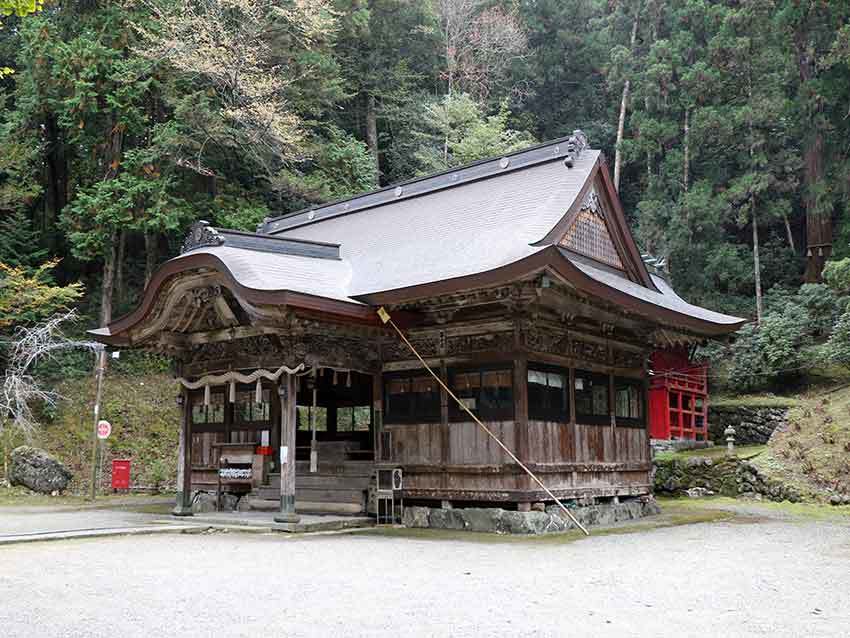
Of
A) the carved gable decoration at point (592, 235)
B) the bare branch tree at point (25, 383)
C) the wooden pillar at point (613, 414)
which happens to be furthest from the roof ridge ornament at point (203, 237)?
the bare branch tree at point (25, 383)

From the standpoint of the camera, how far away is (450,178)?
53.7 ft

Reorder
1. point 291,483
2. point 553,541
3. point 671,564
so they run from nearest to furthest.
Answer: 1. point 671,564
2. point 553,541
3. point 291,483

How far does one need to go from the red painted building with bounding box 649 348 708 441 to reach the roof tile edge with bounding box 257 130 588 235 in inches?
411

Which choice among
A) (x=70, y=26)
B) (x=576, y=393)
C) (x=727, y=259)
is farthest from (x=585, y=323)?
(x=70, y=26)

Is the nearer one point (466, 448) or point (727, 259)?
point (466, 448)

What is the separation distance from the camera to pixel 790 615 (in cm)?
577

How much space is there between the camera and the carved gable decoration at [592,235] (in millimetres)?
13617

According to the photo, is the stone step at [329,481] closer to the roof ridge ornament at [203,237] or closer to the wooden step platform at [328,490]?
the wooden step platform at [328,490]

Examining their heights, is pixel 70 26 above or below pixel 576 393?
above

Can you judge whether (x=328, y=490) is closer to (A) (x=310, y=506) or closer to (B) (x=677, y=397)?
(A) (x=310, y=506)

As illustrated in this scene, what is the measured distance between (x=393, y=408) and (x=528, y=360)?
2.58m

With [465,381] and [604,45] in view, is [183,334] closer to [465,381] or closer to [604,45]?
[465,381]

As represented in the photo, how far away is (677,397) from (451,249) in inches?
576

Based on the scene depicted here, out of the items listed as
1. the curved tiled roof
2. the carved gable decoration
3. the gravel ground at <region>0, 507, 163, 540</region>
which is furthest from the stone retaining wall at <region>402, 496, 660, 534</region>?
the gravel ground at <region>0, 507, 163, 540</region>
